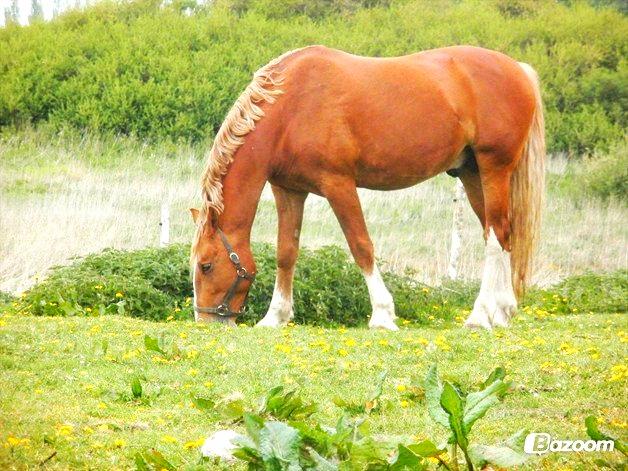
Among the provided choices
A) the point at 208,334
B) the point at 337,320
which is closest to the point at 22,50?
the point at 337,320

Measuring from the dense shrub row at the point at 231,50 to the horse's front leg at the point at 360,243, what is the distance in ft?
40.7

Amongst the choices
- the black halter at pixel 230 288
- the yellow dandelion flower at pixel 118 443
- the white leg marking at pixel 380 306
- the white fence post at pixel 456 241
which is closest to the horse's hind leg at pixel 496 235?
the white leg marking at pixel 380 306

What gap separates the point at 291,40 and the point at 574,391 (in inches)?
740

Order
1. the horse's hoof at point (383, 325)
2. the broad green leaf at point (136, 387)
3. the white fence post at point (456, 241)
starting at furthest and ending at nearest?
the white fence post at point (456, 241)
the horse's hoof at point (383, 325)
the broad green leaf at point (136, 387)

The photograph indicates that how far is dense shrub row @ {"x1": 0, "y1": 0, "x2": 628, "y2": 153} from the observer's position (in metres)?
21.3

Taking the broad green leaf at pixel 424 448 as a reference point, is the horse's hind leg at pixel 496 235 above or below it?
below

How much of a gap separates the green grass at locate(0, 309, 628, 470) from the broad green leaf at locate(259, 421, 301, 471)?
56cm

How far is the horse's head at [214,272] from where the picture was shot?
9031 millimetres

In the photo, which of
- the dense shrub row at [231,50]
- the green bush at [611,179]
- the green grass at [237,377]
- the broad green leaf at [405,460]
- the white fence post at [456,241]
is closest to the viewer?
the broad green leaf at [405,460]

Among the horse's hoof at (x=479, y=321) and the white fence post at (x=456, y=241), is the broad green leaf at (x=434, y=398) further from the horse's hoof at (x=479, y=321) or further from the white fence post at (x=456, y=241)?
the white fence post at (x=456, y=241)

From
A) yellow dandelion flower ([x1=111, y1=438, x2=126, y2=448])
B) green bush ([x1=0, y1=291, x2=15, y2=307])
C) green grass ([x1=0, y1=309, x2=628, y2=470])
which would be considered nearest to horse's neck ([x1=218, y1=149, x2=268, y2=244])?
green grass ([x1=0, y1=309, x2=628, y2=470])

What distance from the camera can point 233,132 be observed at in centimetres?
909

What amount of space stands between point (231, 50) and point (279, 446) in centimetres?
2020

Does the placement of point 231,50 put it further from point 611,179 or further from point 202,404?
point 202,404
